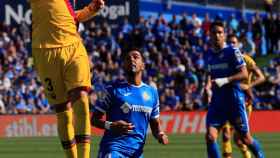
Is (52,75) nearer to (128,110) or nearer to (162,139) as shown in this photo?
(128,110)

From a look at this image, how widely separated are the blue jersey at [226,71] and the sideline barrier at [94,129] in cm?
1460

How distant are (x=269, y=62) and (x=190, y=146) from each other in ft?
47.0

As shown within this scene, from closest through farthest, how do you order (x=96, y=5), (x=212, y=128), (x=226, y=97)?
(x=96, y=5) < (x=212, y=128) < (x=226, y=97)

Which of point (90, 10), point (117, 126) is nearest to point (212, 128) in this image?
point (90, 10)

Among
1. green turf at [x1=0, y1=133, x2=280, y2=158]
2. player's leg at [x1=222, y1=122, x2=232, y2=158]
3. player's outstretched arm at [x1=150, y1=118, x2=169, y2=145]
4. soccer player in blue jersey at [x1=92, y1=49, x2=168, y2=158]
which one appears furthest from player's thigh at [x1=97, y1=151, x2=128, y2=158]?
green turf at [x1=0, y1=133, x2=280, y2=158]

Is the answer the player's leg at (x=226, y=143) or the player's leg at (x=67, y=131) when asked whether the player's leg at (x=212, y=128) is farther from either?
the player's leg at (x=67, y=131)

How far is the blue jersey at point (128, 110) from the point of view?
862 centimetres

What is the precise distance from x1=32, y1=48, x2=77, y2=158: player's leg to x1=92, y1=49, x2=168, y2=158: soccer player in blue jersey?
29.1 inches

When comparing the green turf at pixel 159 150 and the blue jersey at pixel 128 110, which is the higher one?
the blue jersey at pixel 128 110

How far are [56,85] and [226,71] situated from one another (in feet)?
12.8

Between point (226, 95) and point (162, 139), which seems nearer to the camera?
point (162, 139)

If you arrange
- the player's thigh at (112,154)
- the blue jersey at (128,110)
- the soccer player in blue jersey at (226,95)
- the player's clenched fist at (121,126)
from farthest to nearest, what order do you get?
the soccer player in blue jersey at (226,95), the blue jersey at (128,110), the player's thigh at (112,154), the player's clenched fist at (121,126)

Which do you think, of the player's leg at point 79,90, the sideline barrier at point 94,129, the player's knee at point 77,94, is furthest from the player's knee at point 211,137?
the sideline barrier at point 94,129

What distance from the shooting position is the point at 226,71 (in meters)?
12.8
